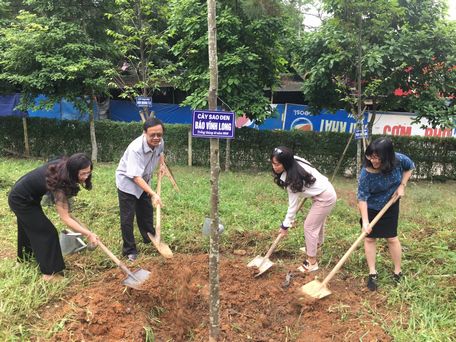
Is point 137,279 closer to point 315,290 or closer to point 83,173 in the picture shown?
point 83,173

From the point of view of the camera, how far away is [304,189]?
385 cm

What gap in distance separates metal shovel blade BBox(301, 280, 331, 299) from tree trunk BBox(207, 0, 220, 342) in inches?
39.9

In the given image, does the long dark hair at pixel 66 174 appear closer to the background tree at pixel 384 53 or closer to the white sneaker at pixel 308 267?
the white sneaker at pixel 308 267

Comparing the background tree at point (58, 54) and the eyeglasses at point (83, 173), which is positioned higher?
the background tree at point (58, 54)

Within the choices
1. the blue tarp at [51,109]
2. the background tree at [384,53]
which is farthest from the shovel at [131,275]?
the blue tarp at [51,109]

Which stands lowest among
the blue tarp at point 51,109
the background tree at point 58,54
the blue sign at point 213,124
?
the blue tarp at point 51,109

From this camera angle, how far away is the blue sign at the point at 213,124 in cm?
258

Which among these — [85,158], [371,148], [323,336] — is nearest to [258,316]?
[323,336]

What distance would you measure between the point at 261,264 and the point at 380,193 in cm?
137

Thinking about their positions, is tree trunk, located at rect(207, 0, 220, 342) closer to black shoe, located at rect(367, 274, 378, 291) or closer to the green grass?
the green grass

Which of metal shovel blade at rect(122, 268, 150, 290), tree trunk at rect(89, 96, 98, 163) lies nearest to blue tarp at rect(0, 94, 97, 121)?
tree trunk at rect(89, 96, 98, 163)

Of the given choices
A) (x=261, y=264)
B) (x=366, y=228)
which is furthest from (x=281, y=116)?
(x=366, y=228)

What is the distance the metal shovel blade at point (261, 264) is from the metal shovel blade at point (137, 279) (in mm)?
1102

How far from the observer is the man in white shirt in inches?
163
